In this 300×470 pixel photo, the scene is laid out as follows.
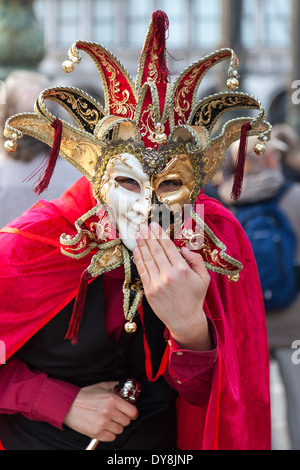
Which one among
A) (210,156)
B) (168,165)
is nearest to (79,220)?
(168,165)

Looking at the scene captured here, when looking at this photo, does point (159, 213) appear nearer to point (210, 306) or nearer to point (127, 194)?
point (127, 194)

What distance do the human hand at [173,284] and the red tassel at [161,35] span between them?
0.48 m

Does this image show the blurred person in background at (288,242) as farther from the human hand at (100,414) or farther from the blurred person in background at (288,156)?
→ the human hand at (100,414)

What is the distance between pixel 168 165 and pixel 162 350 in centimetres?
63

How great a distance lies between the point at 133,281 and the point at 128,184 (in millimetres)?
301

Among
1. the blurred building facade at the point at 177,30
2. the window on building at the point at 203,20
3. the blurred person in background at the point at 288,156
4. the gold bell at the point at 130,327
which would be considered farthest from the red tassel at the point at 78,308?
the window on building at the point at 203,20

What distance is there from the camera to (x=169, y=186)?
7.48ft

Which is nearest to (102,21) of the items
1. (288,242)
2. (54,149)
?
(288,242)

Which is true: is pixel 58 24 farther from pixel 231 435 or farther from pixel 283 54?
pixel 231 435

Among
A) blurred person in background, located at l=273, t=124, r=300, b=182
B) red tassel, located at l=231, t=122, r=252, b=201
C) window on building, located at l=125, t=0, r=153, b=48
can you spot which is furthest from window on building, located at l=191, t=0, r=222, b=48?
red tassel, located at l=231, t=122, r=252, b=201

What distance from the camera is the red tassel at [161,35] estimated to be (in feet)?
7.31

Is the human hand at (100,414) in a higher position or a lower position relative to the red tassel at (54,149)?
lower

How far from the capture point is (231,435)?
228 cm

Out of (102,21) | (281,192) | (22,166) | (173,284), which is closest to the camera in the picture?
(173,284)
